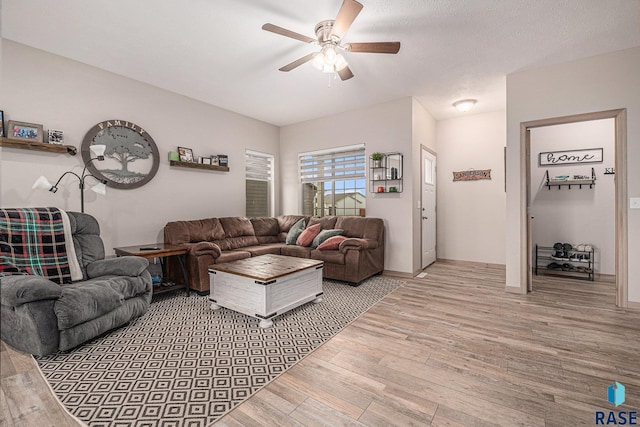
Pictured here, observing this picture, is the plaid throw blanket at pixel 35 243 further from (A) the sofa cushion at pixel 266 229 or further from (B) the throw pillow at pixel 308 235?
(B) the throw pillow at pixel 308 235

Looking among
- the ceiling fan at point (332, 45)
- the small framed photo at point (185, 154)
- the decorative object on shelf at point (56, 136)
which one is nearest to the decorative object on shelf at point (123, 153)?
the decorative object on shelf at point (56, 136)

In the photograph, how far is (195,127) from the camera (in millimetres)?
4652

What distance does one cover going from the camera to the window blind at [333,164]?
Answer: 5355 millimetres

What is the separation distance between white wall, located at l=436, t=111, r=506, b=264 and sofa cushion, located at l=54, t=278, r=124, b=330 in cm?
547

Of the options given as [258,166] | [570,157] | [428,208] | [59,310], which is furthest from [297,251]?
[570,157]

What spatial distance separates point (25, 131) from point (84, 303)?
218 cm

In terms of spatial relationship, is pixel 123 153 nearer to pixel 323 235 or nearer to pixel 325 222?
pixel 323 235

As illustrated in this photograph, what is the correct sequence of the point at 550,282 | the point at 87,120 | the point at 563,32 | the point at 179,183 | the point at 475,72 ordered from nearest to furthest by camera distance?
1. the point at 563,32
2. the point at 87,120
3. the point at 475,72
4. the point at 550,282
5. the point at 179,183

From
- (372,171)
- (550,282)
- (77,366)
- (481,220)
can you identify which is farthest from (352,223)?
(77,366)

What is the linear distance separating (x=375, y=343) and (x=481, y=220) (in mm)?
4050

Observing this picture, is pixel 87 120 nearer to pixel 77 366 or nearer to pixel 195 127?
pixel 195 127

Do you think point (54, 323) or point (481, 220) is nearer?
point (54, 323)

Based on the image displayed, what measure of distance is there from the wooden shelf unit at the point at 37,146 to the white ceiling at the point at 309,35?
106cm

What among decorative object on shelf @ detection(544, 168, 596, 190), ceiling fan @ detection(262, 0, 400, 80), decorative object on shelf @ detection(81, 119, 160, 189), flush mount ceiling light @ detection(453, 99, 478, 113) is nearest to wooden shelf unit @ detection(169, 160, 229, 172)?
decorative object on shelf @ detection(81, 119, 160, 189)
